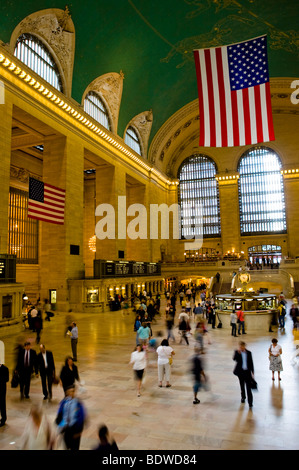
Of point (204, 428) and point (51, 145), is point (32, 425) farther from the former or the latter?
point (51, 145)

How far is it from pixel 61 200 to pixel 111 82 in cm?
1218

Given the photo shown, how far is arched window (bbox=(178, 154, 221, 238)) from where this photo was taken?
4197 cm

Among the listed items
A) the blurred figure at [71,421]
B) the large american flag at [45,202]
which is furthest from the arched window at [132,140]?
the blurred figure at [71,421]

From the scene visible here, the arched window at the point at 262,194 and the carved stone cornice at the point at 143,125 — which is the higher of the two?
the carved stone cornice at the point at 143,125

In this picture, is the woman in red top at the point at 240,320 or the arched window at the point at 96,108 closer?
the woman in red top at the point at 240,320

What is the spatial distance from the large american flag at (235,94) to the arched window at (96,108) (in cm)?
1292

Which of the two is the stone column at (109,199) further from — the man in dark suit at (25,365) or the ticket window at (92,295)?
the man in dark suit at (25,365)

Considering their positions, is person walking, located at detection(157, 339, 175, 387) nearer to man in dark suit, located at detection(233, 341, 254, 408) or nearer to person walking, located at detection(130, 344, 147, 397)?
person walking, located at detection(130, 344, 147, 397)

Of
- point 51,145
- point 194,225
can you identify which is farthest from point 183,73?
point 194,225

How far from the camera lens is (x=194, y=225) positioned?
140 ft

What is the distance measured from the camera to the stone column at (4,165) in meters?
15.8

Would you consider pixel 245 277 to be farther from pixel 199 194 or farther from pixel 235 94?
pixel 199 194

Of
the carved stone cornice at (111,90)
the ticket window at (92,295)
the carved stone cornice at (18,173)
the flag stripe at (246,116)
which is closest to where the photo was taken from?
the flag stripe at (246,116)

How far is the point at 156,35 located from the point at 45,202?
1581 cm
